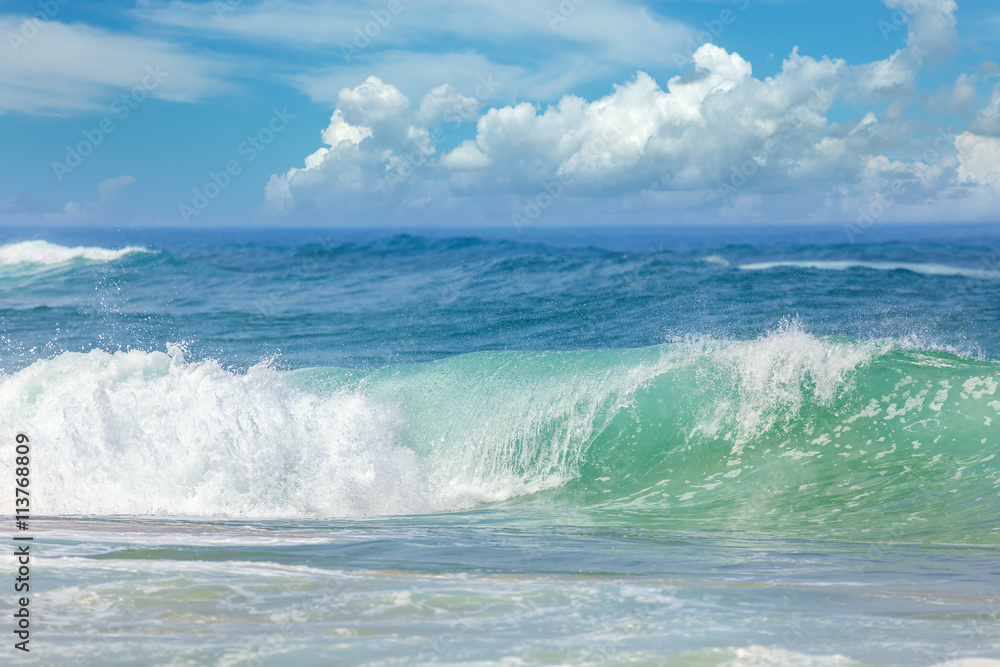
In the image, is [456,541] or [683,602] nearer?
[683,602]

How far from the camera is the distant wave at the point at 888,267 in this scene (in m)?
32.6

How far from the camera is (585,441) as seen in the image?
35.6 feet

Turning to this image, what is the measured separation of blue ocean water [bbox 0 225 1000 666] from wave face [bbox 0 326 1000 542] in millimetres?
41

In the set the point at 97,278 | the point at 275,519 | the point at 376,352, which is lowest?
the point at 275,519

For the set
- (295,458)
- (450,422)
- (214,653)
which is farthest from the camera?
(450,422)

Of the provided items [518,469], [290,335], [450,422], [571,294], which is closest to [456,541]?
[518,469]

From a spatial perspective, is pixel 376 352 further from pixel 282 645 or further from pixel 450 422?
pixel 282 645

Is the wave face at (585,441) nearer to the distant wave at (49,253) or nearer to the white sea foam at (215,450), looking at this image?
the white sea foam at (215,450)

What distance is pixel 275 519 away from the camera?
848 cm

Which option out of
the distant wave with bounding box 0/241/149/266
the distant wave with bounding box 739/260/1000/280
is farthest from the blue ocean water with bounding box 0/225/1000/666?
the distant wave with bounding box 0/241/149/266

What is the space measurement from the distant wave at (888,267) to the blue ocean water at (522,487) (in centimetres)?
1180

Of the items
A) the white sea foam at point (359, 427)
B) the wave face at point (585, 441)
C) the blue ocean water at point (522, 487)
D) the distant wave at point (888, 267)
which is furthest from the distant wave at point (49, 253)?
the distant wave at point (888, 267)

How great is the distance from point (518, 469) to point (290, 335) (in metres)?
11.6

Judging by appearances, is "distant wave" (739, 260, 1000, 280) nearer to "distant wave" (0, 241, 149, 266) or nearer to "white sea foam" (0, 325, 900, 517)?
"white sea foam" (0, 325, 900, 517)
